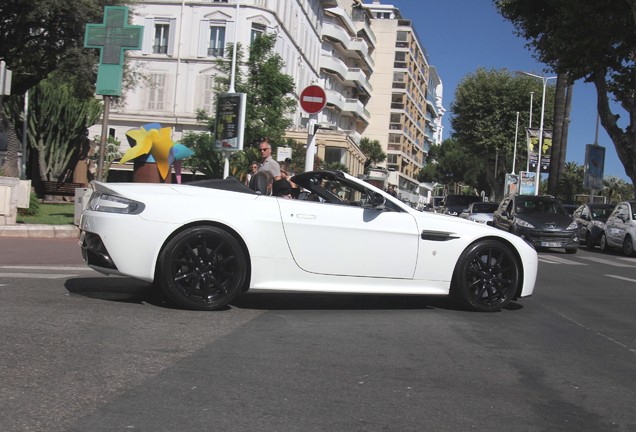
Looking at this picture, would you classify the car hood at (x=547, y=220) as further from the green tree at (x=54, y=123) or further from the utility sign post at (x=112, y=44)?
the green tree at (x=54, y=123)

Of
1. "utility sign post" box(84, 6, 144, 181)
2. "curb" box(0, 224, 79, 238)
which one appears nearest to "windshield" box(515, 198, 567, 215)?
"utility sign post" box(84, 6, 144, 181)

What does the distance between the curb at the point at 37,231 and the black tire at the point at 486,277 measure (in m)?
9.11

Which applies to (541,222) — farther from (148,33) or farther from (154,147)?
(148,33)

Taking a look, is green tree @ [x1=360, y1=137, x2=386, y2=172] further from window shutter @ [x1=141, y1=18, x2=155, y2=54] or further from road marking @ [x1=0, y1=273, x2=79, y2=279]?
road marking @ [x1=0, y1=273, x2=79, y2=279]

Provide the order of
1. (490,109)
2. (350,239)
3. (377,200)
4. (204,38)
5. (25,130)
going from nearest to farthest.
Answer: (350,239) < (377,200) < (25,130) < (204,38) < (490,109)

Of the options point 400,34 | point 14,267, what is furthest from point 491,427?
point 400,34

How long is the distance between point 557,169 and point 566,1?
13449 mm

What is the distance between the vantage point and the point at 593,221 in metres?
23.5

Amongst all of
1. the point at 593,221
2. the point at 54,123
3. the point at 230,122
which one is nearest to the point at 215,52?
the point at 54,123

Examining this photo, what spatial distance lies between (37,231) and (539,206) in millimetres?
13594

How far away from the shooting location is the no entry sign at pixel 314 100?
13.7 metres

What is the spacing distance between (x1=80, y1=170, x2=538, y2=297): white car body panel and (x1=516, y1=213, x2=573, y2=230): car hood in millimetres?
12536

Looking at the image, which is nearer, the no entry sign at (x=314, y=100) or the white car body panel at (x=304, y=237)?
the white car body panel at (x=304, y=237)

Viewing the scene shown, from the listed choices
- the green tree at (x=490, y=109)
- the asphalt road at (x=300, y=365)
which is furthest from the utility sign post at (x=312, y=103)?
the green tree at (x=490, y=109)
